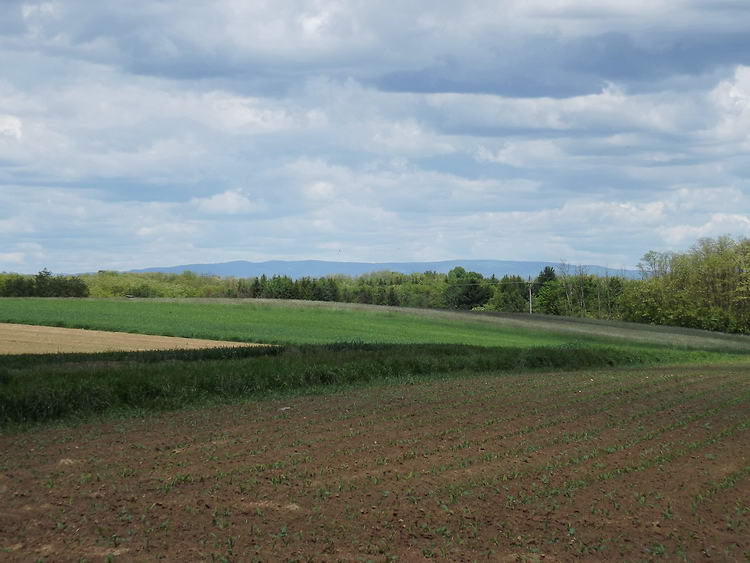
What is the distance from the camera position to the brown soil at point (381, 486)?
24.8ft

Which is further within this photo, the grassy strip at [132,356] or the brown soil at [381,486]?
the grassy strip at [132,356]

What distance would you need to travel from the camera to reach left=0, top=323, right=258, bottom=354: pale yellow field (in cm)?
3212

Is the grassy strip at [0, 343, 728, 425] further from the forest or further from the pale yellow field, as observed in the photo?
the forest

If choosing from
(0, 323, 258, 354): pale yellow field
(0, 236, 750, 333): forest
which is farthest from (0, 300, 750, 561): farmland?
(0, 236, 750, 333): forest

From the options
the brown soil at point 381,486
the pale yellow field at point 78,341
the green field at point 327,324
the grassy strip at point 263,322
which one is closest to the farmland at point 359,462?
the brown soil at point 381,486

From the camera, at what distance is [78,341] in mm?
35625

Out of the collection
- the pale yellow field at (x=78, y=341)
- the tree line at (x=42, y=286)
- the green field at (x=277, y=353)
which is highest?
the tree line at (x=42, y=286)

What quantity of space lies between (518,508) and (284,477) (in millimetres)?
2898

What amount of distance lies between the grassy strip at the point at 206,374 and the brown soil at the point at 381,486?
4.36ft

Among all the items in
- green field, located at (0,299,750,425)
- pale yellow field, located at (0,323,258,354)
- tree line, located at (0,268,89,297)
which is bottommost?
pale yellow field, located at (0,323,258,354)

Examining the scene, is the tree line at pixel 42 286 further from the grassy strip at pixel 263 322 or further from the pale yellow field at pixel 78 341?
the pale yellow field at pixel 78 341

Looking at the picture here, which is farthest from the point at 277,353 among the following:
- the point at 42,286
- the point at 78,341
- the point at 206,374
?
the point at 42,286

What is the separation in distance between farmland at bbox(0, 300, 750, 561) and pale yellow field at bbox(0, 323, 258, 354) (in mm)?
10502

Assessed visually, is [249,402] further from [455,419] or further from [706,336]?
[706,336]
